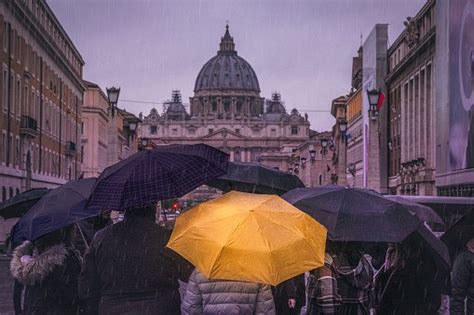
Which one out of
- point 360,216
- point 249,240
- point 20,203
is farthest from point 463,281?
point 20,203

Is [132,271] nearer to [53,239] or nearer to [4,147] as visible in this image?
[53,239]

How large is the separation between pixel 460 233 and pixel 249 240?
4229 mm

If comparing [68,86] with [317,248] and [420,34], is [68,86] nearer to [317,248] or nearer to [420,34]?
[420,34]

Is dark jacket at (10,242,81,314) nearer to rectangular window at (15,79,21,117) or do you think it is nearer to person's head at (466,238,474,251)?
person's head at (466,238,474,251)

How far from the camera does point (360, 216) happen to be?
8.53m

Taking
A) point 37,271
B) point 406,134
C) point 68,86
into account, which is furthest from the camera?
point 68,86

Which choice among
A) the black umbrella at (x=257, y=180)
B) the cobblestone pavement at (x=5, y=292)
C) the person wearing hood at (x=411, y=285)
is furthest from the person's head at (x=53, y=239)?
the cobblestone pavement at (x=5, y=292)

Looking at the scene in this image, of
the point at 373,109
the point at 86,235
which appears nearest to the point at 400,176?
the point at 373,109

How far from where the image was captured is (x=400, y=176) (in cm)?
6244

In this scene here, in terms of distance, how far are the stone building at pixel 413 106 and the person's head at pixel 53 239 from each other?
43996 mm

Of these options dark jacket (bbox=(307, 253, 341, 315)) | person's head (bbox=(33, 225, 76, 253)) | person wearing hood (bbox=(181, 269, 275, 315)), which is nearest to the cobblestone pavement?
person's head (bbox=(33, 225, 76, 253))

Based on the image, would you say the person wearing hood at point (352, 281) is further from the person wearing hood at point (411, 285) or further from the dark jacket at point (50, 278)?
the dark jacket at point (50, 278)

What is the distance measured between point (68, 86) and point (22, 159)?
A: 20.7 metres

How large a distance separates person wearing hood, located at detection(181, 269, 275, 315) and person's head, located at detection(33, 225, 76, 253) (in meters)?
1.89
